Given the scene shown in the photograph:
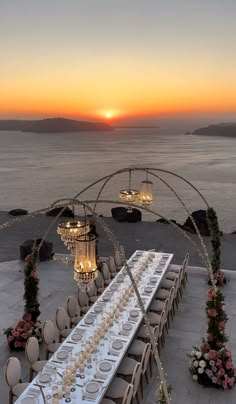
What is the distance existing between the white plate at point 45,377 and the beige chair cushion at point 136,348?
2358 mm

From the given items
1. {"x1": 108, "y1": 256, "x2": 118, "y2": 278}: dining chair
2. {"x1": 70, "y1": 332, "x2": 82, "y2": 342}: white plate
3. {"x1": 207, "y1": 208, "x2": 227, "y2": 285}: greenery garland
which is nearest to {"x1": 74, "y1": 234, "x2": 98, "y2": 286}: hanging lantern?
{"x1": 70, "y1": 332, "x2": 82, "y2": 342}: white plate

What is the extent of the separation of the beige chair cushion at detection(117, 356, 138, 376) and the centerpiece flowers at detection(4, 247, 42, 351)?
2997mm

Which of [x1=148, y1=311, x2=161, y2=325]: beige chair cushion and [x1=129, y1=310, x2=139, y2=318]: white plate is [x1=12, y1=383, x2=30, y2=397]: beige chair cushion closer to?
[x1=129, y1=310, x2=139, y2=318]: white plate

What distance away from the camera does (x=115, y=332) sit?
940cm

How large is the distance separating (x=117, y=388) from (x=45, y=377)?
1.41 metres

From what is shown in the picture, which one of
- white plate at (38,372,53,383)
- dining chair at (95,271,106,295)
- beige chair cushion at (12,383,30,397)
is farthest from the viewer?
dining chair at (95,271,106,295)

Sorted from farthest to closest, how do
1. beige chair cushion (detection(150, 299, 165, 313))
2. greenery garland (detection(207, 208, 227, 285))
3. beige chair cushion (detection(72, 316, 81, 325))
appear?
greenery garland (detection(207, 208, 227, 285)), beige chair cushion (detection(150, 299, 165, 313)), beige chair cushion (detection(72, 316, 81, 325))

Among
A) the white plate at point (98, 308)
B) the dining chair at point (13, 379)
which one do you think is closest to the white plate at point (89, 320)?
the white plate at point (98, 308)

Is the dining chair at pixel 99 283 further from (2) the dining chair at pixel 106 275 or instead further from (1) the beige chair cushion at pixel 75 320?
(1) the beige chair cushion at pixel 75 320

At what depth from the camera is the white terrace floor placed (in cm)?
905

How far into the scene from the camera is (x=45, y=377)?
7633 millimetres

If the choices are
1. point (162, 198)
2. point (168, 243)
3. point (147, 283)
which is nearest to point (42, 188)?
point (162, 198)

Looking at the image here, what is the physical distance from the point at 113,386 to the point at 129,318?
219cm

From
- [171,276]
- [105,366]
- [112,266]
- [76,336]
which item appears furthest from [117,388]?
[112,266]
